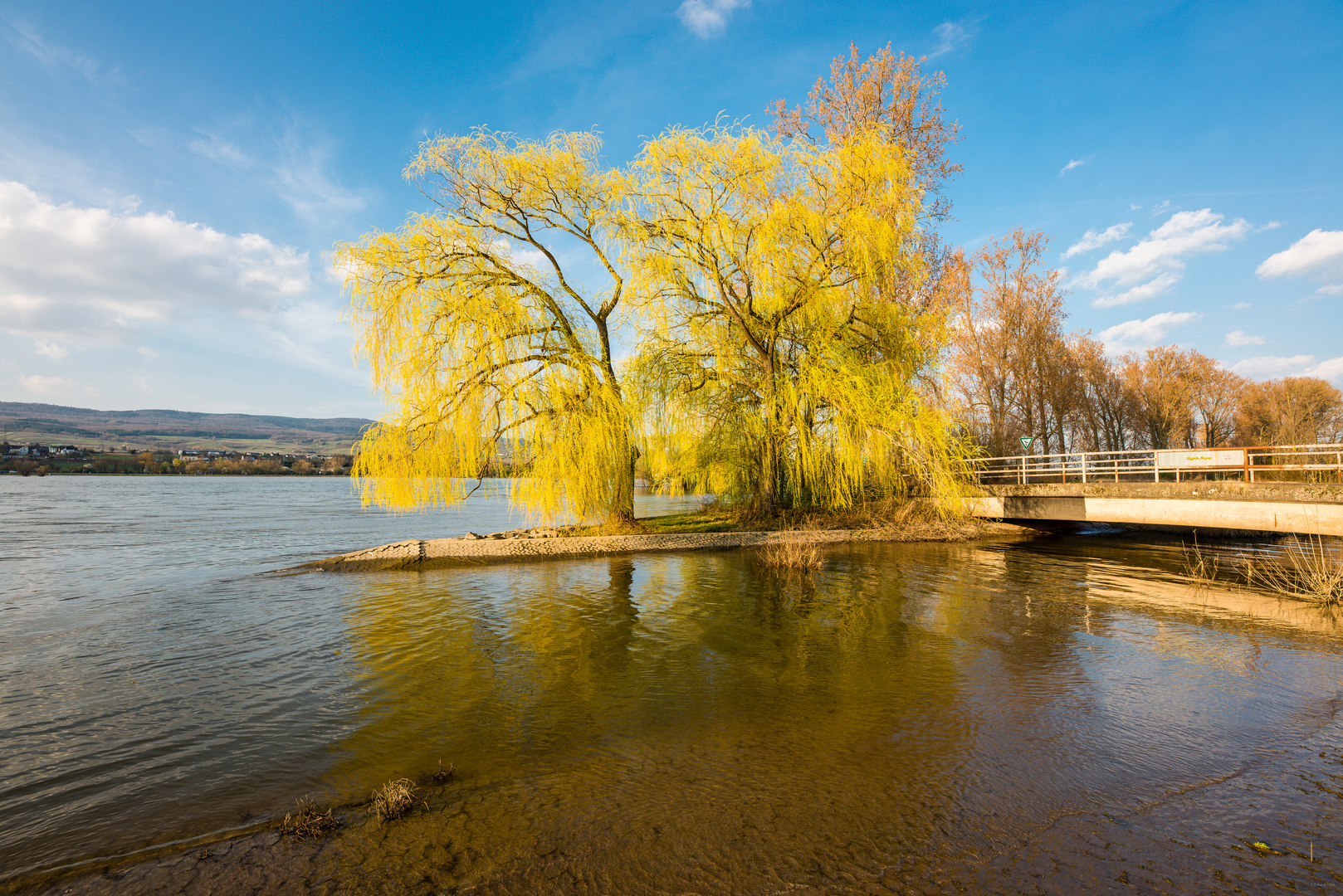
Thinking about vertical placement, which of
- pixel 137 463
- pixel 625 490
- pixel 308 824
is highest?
pixel 137 463

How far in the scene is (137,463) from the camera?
308ft

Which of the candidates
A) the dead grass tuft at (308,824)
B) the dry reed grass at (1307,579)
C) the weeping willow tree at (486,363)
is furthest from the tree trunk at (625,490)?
the dry reed grass at (1307,579)

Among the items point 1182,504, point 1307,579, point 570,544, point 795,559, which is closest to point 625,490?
point 570,544

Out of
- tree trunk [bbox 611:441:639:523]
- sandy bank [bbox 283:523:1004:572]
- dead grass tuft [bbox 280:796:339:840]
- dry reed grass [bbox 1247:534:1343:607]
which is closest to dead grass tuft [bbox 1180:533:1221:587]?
dry reed grass [bbox 1247:534:1343:607]

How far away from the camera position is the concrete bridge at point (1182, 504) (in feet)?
49.1

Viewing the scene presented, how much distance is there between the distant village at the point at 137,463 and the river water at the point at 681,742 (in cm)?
8341

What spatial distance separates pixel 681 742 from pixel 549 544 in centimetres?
1304

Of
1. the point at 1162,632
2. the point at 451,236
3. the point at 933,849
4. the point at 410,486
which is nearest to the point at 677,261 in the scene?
the point at 451,236

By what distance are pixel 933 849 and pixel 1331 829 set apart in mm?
2775

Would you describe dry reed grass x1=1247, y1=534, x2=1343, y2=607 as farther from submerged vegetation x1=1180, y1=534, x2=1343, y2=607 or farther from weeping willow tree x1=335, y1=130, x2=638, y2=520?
weeping willow tree x1=335, y1=130, x2=638, y2=520

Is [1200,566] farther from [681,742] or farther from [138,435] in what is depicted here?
[138,435]

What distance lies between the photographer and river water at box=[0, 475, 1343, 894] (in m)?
3.72

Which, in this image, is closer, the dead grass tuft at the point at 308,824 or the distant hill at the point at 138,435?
the dead grass tuft at the point at 308,824

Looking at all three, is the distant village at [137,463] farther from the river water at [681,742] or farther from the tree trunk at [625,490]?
the river water at [681,742]
